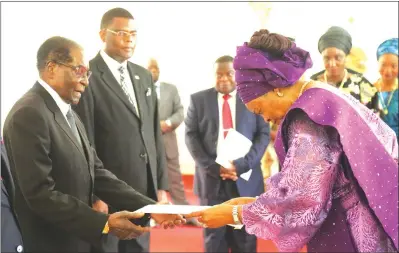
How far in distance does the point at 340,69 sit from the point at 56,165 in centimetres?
241

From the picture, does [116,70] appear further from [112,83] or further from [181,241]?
[181,241]

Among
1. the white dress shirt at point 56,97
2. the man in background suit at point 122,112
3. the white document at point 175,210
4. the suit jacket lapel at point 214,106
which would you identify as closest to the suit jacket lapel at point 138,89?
the man in background suit at point 122,112

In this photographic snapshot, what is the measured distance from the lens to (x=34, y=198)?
2.51 meters

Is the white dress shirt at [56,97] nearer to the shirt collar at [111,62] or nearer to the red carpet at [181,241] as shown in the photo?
the shirt collar at [111,62]

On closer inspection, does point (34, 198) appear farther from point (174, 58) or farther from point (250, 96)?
point (174, 58)

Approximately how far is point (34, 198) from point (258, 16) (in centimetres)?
573

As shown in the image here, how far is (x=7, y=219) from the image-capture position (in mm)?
2238

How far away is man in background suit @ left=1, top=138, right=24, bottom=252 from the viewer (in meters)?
2.22

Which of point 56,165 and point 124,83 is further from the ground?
point 124,83

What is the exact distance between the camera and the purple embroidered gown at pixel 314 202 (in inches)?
80.7

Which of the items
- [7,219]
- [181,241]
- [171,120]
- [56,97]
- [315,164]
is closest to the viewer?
[315,164]

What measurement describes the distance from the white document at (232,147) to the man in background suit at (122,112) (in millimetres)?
530

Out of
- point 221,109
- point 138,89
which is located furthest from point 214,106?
point 138,89

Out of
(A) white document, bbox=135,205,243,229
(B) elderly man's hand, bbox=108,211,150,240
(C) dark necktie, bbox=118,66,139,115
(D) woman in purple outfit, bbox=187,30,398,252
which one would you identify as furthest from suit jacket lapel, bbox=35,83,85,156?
(C) dark necktie, bbox=118,66,139,115
